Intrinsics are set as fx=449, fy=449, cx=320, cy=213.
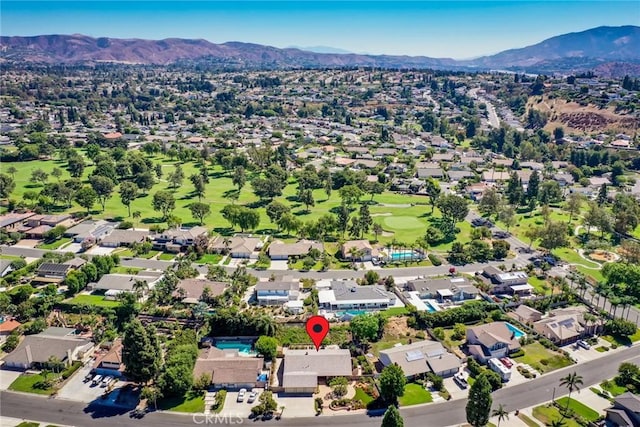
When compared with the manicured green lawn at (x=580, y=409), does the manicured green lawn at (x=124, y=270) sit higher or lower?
higher

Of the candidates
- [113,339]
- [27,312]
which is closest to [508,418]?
[113,339]

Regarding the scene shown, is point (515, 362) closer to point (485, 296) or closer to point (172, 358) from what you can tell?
point (485, 296)

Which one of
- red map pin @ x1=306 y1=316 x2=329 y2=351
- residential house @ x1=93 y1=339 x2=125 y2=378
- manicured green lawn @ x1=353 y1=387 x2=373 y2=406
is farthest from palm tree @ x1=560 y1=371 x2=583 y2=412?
residential house @ x1=93 y1=339 x2=125 y2=378

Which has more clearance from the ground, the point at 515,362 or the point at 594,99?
the point at 594,99

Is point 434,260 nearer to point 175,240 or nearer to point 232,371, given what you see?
point 232,371

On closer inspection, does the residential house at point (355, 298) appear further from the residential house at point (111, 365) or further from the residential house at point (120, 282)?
the residential house at point (111, 365)

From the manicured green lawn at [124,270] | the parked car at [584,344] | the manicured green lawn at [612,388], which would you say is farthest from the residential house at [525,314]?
the manicured green lawn at [124,270]

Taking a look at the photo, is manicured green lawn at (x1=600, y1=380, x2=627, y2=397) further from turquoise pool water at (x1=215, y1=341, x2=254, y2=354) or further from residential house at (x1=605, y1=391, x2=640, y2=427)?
turquoise pool water at (x1=215, y1=341, x2=254, y2=354)

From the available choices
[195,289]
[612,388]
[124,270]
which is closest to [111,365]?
[195,289]
